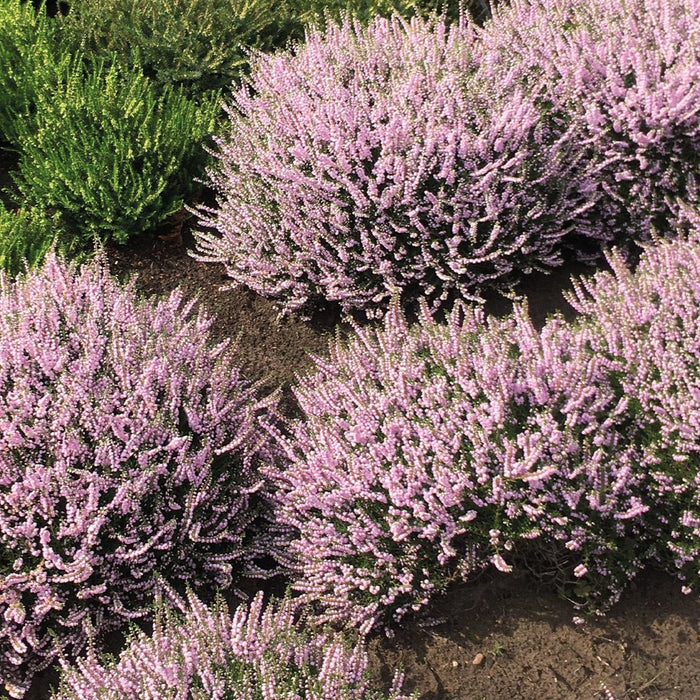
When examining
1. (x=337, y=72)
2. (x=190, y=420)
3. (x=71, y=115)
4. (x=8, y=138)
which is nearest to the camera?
(x=190, y=420)

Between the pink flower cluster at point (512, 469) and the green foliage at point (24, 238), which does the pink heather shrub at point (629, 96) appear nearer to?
the pink flower cluster at point (512, 469)

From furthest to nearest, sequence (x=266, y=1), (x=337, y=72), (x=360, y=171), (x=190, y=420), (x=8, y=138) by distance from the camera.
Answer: (x=266, y=1)
(x=8, y=138)
(x=337, y=72)
(x=360, y=171)
(x=190, y=420)

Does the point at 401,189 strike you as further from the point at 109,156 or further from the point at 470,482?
the point at 109,156

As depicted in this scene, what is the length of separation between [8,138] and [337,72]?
2.04 metres

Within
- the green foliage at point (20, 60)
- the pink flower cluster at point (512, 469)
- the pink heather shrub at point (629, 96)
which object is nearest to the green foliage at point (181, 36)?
the green foliage at point (20, 60)

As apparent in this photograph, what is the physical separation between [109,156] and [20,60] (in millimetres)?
1485

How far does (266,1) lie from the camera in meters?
5.84

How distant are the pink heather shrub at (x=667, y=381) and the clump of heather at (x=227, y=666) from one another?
3.42 feet

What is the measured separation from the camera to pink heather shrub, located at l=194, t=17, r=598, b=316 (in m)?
3.84

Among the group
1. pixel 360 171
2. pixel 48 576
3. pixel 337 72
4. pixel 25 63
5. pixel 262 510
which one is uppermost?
pixel 25 63

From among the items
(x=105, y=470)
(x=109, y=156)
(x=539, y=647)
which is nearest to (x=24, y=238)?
(x=109, y=156)

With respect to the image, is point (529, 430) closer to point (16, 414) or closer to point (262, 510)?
point (262, 510)

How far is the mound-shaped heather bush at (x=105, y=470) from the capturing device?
2.99m

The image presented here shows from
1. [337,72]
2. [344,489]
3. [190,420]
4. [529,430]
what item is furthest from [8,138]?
[529,430]
